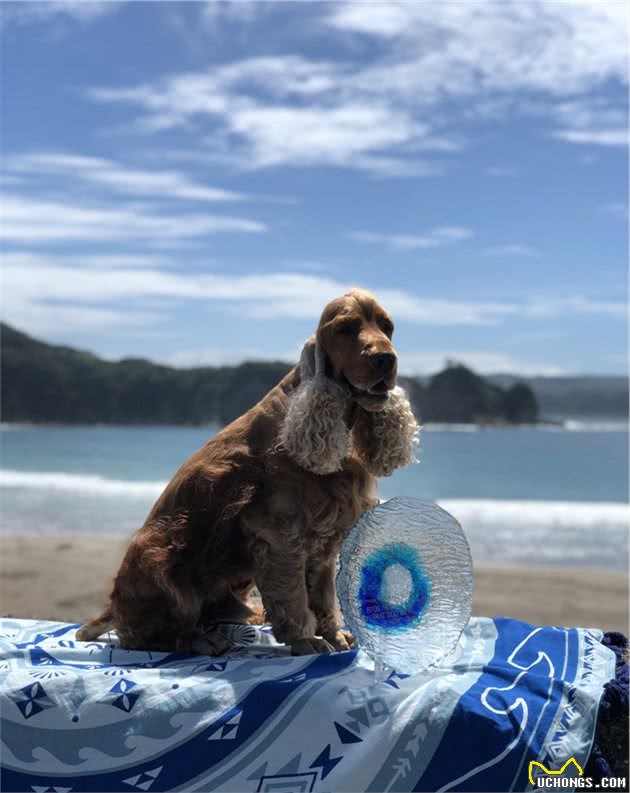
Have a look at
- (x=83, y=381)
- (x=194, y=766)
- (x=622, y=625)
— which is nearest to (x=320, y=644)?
(x=194, y=766)

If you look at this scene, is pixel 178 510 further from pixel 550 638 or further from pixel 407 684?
pixel 550 638

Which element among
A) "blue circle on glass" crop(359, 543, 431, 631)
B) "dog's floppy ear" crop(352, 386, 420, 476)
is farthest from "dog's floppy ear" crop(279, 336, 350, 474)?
"blue circle on glass" crop(359, 543, 431, 631)

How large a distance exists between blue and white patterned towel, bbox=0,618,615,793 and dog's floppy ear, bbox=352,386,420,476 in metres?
0.79

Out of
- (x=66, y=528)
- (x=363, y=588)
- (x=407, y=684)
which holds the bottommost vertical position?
(x=66, y=528)

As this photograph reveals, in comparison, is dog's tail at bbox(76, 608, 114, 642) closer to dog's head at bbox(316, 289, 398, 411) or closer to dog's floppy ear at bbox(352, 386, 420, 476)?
dog's floppy ear at bbox(352, 386, 420, 476)

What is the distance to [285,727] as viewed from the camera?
2.94m

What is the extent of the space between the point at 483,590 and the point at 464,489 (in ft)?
38.9

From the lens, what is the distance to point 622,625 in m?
7.09

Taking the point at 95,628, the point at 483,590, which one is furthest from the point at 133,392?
the point at 95,628

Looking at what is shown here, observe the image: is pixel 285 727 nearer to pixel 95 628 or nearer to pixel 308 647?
pixel 308 647

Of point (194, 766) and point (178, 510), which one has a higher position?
point (178, 510)

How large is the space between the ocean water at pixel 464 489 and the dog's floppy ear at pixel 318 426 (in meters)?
7.25

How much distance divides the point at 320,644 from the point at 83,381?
58617 mm

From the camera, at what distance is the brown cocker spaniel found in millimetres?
3221
